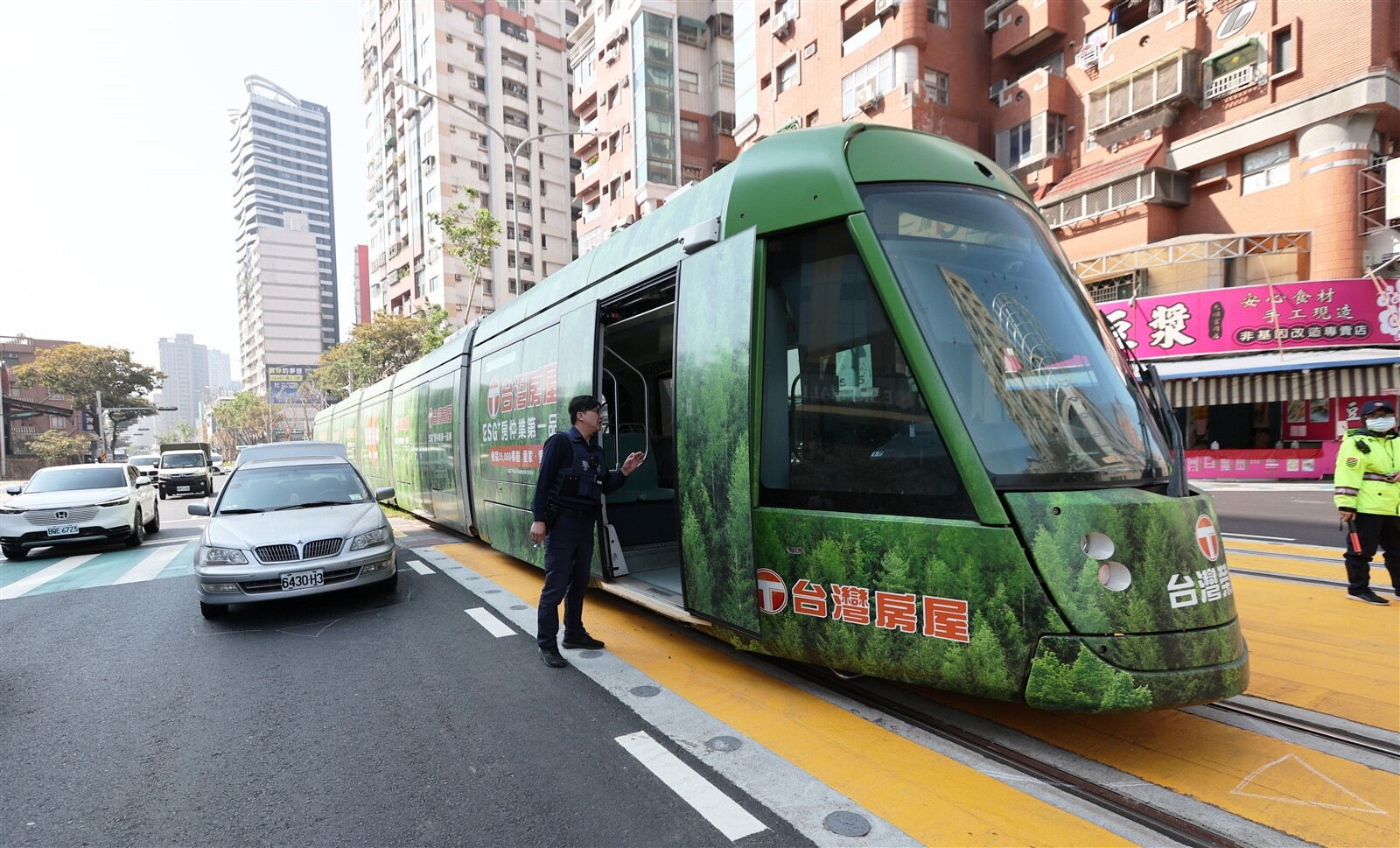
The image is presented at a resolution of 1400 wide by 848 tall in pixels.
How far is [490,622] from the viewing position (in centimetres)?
591

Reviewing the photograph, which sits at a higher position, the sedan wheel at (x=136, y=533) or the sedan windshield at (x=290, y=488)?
the sedan windshield at (x=290, y=488)

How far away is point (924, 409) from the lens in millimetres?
3223

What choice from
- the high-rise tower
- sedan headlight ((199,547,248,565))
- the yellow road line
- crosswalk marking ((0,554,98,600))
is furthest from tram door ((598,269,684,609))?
the high-rise tower

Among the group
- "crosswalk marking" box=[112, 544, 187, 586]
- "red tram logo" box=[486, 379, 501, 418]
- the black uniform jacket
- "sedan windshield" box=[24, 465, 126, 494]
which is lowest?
"crosswalk marking" box=[112, 544, 187, 586]

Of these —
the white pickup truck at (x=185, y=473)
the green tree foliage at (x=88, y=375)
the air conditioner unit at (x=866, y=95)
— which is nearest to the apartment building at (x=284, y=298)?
the green tree foliage at (x=88, y=375)

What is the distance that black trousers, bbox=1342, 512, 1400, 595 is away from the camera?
5.65 metres

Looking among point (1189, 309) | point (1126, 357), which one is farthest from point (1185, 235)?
point (1126, 357)

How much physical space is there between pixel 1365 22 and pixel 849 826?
24.2 meters

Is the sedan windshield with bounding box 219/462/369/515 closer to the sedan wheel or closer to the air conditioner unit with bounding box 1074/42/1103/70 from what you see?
the sedan wheel

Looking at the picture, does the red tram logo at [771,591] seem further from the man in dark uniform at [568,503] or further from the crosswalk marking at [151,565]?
the crosswalk marking at [151,565]

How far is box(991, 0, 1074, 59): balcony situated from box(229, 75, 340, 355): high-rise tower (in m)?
131

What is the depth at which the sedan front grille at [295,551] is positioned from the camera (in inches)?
235

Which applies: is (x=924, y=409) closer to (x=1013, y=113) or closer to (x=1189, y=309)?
Result: (x=1189, y=309)

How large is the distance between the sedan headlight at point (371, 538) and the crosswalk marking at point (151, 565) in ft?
13.5
